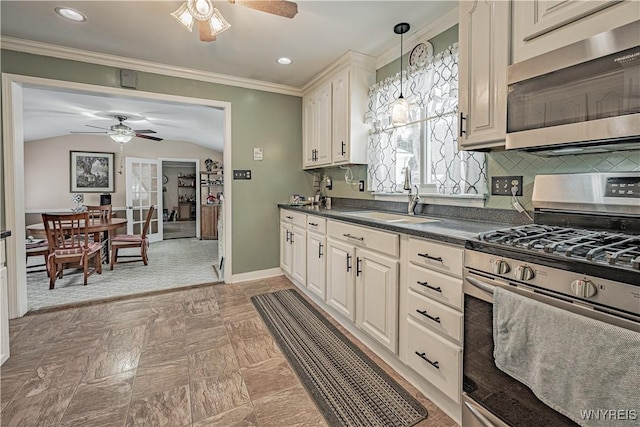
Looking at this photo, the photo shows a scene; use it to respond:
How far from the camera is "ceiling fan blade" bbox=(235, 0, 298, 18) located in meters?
1.70

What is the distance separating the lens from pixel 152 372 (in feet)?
5.98

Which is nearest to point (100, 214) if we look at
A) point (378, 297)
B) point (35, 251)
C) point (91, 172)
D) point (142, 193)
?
Answer: point (35, 251)

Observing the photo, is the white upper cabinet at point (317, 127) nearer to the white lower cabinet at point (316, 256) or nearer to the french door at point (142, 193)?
the white lower cabinet at point (316, 256)

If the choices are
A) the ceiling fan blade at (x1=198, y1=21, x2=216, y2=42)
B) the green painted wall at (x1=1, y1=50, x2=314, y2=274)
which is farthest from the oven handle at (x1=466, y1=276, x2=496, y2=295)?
the green painted wall at (x1=1, y1=50, x2=314, y2=274)

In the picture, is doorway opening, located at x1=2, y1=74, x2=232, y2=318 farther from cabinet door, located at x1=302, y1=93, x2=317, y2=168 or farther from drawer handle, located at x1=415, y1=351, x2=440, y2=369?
drawer handle, located at x1=415, y1=351, x2=440, y2=369

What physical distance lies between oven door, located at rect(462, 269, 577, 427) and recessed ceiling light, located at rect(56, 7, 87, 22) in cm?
312

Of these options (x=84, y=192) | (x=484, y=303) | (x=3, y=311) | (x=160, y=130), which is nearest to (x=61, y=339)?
(x=3, y=311)

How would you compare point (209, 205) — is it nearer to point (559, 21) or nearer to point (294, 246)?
point (294, 246)

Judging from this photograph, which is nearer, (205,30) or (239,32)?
(205,30)

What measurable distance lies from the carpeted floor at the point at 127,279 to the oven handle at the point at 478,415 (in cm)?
308

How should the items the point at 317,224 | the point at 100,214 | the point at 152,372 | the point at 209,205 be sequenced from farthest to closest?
the point at 209,205
the point at 100,214
the point at 317,224
the point at 152,372

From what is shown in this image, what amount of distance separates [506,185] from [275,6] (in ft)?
5.83

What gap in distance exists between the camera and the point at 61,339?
221 centimetres

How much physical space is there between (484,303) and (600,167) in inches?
35.0
